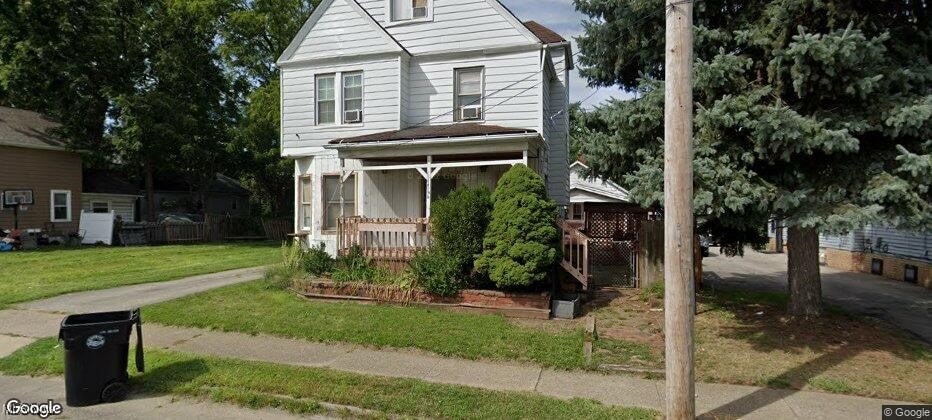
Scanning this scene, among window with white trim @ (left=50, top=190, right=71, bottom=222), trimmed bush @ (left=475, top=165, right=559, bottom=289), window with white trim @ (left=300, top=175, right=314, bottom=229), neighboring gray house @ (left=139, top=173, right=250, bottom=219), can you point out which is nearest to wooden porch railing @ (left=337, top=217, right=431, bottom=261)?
trimmed bush @ (left=475, top=165, right=559, bottom=289)

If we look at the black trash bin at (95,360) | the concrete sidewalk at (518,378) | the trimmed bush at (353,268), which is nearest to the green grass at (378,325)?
the concrete sidewalk at (518,378)

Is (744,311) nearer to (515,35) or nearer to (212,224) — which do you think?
(515,35)

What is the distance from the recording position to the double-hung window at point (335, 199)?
13.7 metres

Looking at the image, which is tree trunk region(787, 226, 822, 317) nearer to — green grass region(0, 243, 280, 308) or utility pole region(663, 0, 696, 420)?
utility pole region(663, 0, 696, 420)

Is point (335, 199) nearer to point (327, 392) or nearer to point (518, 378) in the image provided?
point (327, 392)

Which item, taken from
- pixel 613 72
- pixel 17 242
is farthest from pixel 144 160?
pixel 613 72

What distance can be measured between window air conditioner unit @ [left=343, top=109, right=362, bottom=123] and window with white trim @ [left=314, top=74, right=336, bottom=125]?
39 centimetres

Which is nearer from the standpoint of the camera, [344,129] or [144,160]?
[344,129]

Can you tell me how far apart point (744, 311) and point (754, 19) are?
17.1 feet

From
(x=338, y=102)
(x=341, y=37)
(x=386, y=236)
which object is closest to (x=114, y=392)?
(x=386, y=236)

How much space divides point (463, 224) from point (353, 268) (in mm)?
A: 2762

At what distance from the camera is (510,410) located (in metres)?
4.93

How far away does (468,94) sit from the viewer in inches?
528

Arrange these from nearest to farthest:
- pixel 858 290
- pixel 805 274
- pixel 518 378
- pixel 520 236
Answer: pixel 518 378
pixel 805 274
pixel 520 236
pixel 858 290
